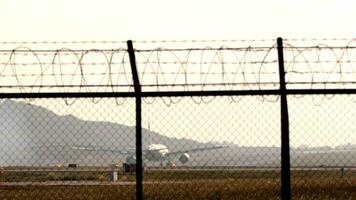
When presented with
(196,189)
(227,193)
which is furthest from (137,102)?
(196,189)

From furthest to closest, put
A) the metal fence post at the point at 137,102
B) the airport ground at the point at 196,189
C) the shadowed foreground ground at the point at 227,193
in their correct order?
the airport ground at the point at 196,189 → the shadowed foreground ground at the point at 227,193 → the metal fence post at the point at 137,102

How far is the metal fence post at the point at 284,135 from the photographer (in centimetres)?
1007

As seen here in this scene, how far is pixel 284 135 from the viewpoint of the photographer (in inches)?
398

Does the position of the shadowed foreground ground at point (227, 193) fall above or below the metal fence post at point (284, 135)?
below

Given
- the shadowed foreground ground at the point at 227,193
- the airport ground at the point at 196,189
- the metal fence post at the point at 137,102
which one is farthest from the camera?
the airport ground at the point at 196,189

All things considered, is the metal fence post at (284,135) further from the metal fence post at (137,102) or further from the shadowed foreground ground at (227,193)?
the shadowed foreground ground at (227,193)

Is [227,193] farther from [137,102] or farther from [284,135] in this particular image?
[137,102]

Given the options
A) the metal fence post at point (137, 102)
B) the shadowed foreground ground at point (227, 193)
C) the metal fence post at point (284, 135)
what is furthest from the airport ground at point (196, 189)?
the metal fence post at point (137, 102)

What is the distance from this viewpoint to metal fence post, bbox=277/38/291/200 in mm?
10067

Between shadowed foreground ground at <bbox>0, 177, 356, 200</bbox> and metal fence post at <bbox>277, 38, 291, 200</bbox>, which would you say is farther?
shadowed foreground ground at <bbox>0, 177, 356, 200</bbox>

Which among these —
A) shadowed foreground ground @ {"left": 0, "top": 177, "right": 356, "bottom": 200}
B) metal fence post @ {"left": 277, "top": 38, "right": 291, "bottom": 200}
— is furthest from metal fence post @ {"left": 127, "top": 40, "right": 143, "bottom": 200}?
shadowed foreground ground @ {"left": 0, "top": 177, "right": 356, "bottom": 200}

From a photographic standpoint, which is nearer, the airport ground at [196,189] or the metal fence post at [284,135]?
the metal fence post at [284,135]

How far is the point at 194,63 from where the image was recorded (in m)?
10.1

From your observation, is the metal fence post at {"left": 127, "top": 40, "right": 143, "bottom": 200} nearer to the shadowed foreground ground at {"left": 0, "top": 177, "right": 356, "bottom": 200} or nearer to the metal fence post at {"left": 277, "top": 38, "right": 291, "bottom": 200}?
the metal fence post at {"left": 277, "top": 38, "right": 291, "bottom": 200}
